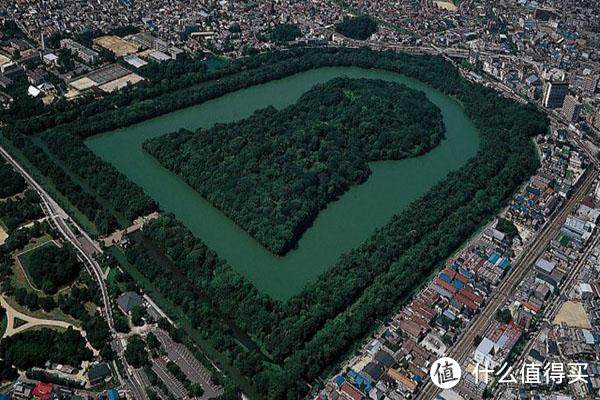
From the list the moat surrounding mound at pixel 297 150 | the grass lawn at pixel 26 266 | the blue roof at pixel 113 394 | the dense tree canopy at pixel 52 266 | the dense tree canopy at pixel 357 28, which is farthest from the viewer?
the dense tree canopy at pixel 357 28

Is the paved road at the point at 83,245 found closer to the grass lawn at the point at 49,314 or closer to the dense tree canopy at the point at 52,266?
the dense tree canopy at the point at 52,266

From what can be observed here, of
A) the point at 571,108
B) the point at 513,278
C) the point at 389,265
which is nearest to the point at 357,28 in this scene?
the point at 571,108

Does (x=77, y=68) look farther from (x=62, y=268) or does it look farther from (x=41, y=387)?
(x=41, y=387)

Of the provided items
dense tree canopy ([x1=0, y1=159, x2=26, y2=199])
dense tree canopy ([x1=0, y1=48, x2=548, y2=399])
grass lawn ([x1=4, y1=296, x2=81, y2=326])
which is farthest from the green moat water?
grass lawn ([x1=4, y1=296, x2=81, y2=326])

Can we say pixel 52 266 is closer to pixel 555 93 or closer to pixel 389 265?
pixel 389 265

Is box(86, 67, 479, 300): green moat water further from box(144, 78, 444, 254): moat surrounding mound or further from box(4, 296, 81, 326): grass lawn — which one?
box(4, 296, 81, 326): grass lawn

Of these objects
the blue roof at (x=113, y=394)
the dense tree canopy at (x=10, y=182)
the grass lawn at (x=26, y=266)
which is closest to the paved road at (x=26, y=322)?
the grass lawn at (x=26, y=266)

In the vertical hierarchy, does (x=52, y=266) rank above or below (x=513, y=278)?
below
